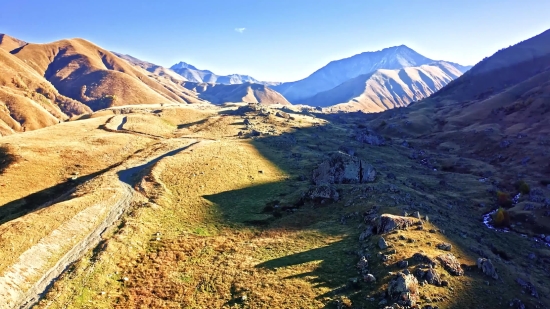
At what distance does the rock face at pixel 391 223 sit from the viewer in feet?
156

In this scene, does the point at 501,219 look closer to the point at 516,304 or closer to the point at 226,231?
the point at 516,304

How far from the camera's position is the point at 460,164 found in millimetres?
126000

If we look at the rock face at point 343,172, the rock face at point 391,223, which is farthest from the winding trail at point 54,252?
the rock face at point 343,172

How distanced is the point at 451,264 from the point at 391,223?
10664 mm

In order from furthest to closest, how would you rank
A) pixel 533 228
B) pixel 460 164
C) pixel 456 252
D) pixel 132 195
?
pixel 460 164 < pixel 533 228 < pixel 132 195 < pixel 456 252

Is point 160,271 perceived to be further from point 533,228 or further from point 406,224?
point 533,228

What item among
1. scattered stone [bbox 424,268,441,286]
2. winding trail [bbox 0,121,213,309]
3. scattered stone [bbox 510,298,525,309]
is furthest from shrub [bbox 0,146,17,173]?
scattered stone [bbox 510,298,525,309]

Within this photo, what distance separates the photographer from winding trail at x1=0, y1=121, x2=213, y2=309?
1457 inches

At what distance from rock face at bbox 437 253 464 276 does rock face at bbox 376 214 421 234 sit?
879cm

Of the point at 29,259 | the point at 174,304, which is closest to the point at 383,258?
the point at 174,304

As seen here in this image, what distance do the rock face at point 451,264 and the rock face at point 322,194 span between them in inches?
1110

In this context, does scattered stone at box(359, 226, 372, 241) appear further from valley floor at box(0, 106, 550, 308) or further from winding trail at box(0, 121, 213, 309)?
winding trail at box(0, 121, 213, 309)

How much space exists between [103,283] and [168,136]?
313 ft

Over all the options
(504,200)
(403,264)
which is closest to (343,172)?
(403,264)
